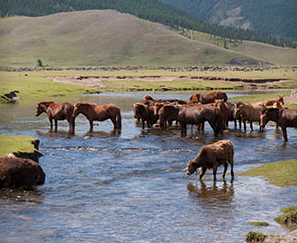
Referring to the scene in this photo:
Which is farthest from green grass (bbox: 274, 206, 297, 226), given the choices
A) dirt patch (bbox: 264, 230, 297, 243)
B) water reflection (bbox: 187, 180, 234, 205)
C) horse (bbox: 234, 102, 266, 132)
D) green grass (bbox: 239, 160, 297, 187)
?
horse (bbox: 234, 102, 266, 132)

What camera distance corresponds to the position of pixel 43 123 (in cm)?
3556

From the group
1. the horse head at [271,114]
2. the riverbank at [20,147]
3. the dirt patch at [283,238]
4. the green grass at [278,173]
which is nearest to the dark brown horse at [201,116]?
the horse head at [271,114]

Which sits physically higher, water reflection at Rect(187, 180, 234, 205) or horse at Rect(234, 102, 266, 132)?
horse at Rect(234, 102, 266, 132)

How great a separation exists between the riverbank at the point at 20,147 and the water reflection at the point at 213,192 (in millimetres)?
6641

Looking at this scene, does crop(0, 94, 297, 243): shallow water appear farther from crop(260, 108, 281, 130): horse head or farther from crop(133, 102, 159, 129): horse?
crop(133, 102, 159, 129): horse

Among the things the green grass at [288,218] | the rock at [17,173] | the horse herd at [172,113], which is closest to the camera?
the green grass at [288,218]

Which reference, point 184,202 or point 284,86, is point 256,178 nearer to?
point 184,202

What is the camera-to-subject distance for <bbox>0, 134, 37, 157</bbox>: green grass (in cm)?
1961

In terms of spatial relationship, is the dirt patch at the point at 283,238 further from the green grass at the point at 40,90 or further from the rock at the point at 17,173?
the green grass at the point at 40,90

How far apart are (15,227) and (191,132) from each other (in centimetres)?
1993

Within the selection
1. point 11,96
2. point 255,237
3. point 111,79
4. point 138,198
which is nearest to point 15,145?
point 138,198

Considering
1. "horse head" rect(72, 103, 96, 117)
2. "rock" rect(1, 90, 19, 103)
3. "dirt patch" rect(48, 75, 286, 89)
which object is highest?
"dirt patch" rect(48, 75, 286, 89)

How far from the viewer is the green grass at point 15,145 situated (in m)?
19.6

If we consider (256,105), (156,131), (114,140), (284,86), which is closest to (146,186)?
(114,140)
